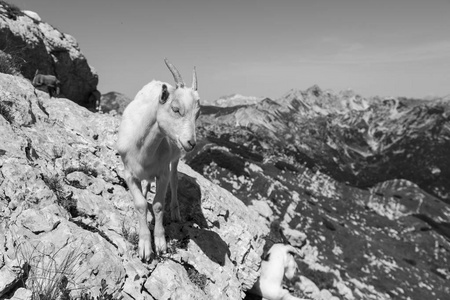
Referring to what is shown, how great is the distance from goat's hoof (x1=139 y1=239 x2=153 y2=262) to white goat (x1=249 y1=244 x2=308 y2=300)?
21.5 feet

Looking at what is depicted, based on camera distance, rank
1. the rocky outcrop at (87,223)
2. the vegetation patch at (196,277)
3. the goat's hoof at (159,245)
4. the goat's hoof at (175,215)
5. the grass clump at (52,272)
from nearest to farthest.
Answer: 1. the grass clump at (52,272)
2. the rocky outcrop at (87,223)
3. the goat's hoof at (159,245)
4. the vegetation patch at (196,277)
5. the goat's hoof at (175,215)

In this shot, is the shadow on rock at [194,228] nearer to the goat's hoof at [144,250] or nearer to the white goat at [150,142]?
the goat's hoof at [144,250]

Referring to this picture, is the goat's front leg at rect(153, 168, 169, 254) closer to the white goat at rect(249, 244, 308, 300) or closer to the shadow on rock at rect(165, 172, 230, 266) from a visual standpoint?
the shadow on rock at rect(165, 172, 230, 266)

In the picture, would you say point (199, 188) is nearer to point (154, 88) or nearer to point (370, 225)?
point (154, 88)

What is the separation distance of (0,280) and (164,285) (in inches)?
146

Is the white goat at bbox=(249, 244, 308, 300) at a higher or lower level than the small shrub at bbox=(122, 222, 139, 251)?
lower

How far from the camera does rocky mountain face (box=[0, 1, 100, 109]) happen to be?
18.6m

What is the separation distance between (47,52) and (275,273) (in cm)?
2300

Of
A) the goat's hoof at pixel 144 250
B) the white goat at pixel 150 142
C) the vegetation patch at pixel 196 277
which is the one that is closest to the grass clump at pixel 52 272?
the goat's hoof at pixel 144 250

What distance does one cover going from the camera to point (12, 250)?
231 inches

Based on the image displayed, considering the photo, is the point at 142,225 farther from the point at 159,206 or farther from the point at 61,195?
the point at 61,195

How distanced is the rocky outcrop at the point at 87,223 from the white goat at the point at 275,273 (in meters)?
0.80

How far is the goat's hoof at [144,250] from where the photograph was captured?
7.91 meters

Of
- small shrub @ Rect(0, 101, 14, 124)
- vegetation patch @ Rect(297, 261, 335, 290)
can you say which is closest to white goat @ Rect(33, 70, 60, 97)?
small shrub @ Rect(0, 101, 14, 124)
